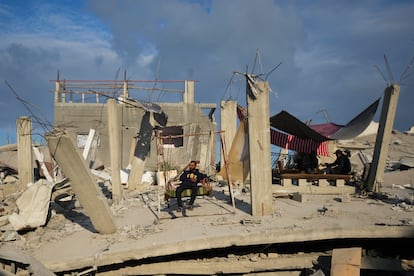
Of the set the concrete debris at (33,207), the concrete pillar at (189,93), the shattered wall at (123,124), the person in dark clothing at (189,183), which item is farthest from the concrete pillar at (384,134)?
the concrete pillar at (189,93)

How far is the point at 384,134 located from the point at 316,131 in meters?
1.94

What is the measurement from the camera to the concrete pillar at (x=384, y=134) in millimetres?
11156

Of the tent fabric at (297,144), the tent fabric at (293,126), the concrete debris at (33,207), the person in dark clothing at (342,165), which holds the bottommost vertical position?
the concrete debris at (33,207)

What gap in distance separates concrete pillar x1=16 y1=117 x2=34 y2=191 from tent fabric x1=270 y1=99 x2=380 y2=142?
23.9 feet

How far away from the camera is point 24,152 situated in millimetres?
11477

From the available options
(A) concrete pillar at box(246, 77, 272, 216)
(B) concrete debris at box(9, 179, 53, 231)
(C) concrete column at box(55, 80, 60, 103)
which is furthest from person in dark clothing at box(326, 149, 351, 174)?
(C) concrete column at box(55, 80, 60, 103)

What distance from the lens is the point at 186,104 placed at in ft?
63.8

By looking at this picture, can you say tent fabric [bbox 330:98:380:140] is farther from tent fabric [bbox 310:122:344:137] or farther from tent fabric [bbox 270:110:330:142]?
tent fabric [bbox 270:110:330:142]

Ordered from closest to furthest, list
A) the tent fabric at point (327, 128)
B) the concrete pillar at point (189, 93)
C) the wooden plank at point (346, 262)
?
the wooden plank at point (346, 262) → the tent fabric at point (327, 128) → the concrete pillar at point (189, 93)

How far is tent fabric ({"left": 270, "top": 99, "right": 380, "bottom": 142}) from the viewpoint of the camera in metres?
11.5

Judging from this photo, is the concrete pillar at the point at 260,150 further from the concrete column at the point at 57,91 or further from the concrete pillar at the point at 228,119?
the concrete column at the point at 57,91

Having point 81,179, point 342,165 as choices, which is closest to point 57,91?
point 81,179

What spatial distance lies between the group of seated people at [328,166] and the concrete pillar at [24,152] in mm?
8605

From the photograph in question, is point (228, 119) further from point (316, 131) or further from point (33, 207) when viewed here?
point (33, 207)
